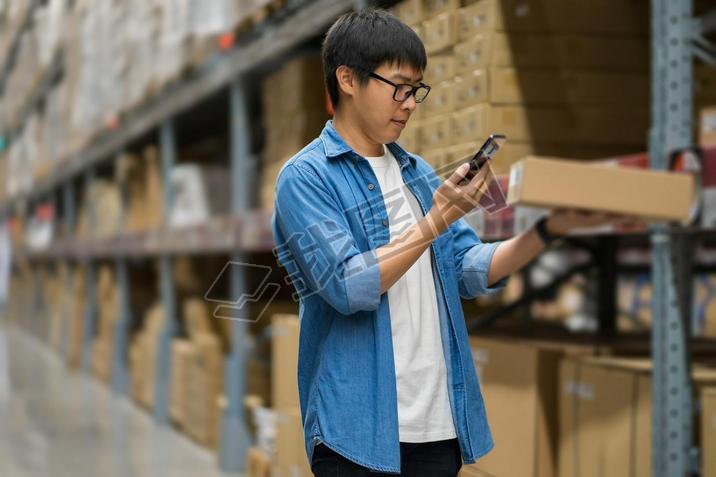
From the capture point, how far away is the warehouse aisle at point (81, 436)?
598 cm

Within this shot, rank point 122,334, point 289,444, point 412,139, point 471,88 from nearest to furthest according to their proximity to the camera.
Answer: point 471,88 < point 412,139 < point 289,444 < point 122,334

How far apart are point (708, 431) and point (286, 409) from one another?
76.8 inches

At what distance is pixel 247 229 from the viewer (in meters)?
5.43

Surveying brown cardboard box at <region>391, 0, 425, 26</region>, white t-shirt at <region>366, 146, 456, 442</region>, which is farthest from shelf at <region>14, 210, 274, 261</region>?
white t-shirt at <region>366, 146, 456, 442</region>

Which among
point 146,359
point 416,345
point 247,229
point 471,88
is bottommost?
point 146,359

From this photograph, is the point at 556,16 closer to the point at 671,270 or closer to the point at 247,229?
the point at 671,270

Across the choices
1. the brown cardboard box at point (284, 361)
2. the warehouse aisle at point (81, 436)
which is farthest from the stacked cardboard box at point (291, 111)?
the warehouse aisle at point (81, 436)

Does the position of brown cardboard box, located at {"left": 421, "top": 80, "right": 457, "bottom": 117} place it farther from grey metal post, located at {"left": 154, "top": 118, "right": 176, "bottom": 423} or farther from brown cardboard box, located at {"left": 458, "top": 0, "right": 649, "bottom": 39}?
grey metal post, located at {"left": 154, "top": 118, "right": 176, "bottom": 423}

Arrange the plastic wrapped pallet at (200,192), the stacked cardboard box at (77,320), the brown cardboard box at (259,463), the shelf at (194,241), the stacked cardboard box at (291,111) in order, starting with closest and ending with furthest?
the stacked cardboard box at (291,111) < the brown cardboard box at (259,463) < the shelf at (194,241) < the plastic wrapped pallet at (200,192) < the stacked cardboard box at (77,320)

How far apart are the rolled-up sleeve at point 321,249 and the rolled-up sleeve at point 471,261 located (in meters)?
0.22

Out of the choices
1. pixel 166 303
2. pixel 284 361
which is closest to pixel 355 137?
pixel 284 361

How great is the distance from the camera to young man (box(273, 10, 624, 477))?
145 cm

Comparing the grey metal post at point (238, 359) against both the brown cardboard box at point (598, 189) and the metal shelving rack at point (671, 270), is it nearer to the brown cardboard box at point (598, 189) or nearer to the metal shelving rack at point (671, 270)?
the metal shelving rack at point (671, 270)

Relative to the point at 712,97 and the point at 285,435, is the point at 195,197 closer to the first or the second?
the point at 285,435
